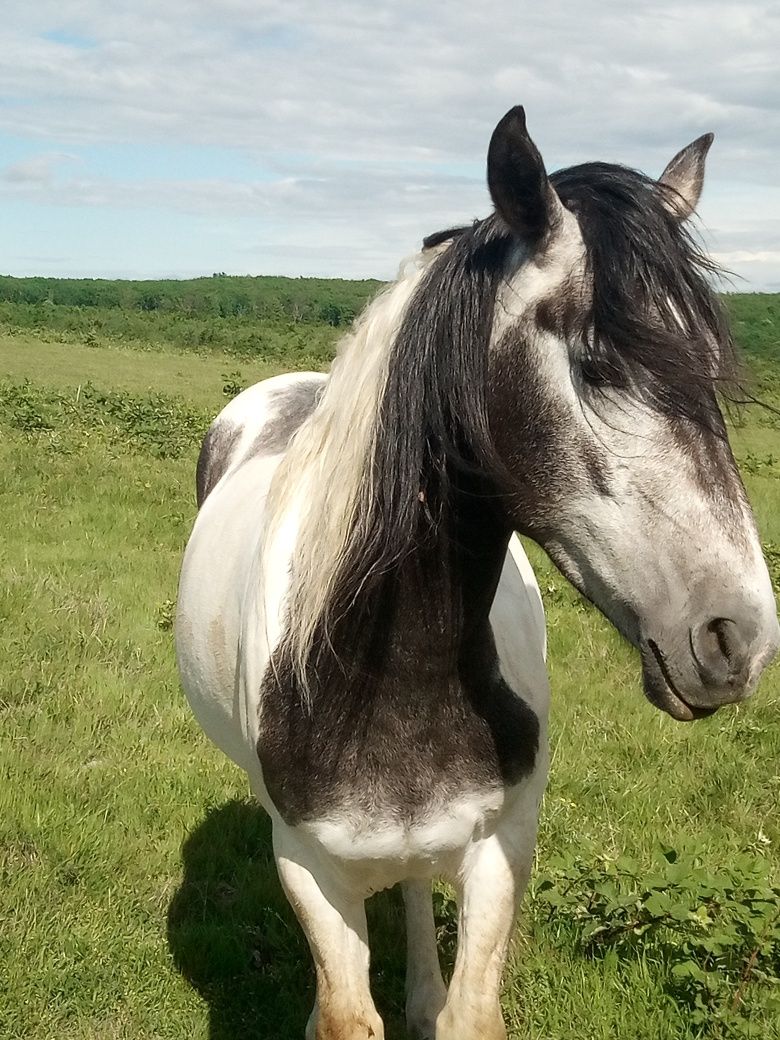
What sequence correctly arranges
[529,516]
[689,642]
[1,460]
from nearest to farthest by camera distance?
[689,642] < [529,516] < [1,460]

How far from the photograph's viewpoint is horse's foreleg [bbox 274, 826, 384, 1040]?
2.56 meters

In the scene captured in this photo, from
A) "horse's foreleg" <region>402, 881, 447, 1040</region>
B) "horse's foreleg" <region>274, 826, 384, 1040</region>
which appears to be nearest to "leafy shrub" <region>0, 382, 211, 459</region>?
"horse's foreleg" <region>402, 881, 447, 1040</region>

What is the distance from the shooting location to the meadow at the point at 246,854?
315 cm

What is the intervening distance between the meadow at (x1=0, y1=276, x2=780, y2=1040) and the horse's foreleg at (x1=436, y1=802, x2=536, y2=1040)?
71 centimetres

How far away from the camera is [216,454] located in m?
4.70

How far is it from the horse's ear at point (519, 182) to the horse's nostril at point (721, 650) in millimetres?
780

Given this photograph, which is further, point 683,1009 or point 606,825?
point 606,825

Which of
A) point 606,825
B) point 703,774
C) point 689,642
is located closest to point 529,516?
point 689,642

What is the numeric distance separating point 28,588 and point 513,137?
5.64m

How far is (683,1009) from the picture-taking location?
3.07 metres

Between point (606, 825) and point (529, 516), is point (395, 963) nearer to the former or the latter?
point (606, 825)

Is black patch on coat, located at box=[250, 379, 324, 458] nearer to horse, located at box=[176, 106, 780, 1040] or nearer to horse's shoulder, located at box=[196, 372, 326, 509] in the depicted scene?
horse's shoulder, located at box=[196, 372, 326, 509]

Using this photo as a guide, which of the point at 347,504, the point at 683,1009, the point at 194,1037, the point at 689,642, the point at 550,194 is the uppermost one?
the point at 550,194

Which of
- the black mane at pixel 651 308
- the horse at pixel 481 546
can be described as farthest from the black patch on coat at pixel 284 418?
the black mane at pixel 651 308
